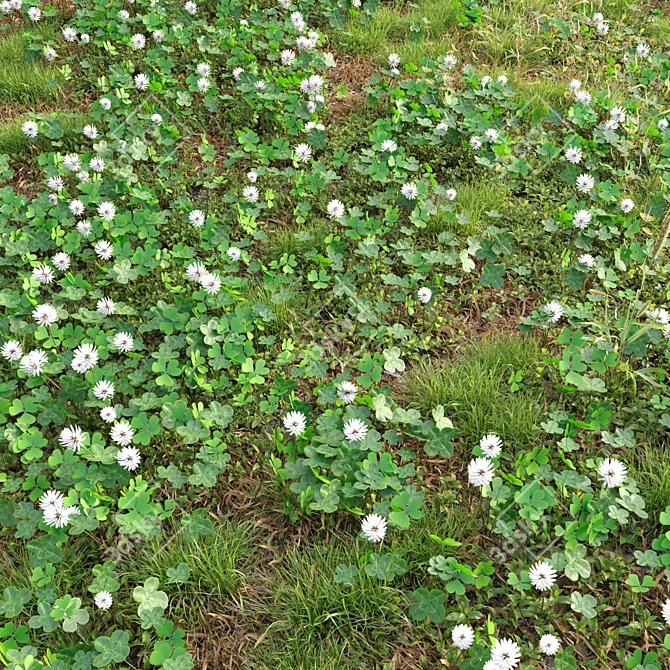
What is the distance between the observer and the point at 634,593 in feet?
7.68

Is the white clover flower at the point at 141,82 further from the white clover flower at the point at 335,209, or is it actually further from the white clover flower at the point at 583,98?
the white clover flower at the point at 583,98

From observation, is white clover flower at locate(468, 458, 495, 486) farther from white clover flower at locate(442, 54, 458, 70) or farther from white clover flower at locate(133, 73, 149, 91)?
white clover flower at locate(133, 73, 149, 91)

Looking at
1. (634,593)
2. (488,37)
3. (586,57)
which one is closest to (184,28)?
(488,37)

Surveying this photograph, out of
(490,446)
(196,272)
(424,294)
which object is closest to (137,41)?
(196,272)

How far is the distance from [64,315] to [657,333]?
9.49 feet

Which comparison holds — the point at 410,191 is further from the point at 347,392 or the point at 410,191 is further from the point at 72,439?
the point at 72,439

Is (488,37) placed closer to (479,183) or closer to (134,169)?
(479,183)

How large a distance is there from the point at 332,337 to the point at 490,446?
38.2 inches

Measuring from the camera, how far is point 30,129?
12.8 feet

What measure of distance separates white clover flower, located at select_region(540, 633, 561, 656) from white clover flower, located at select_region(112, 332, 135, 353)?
213 centimetres

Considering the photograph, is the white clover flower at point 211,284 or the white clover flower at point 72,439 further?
the white clover flower at point 211,284

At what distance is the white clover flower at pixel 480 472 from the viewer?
2.54 metres

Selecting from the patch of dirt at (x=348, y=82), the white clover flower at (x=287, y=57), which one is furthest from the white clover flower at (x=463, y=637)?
the white clover flower at (x=287, y=57)

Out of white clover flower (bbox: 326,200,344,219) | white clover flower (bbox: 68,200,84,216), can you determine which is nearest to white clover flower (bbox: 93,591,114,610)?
white clover flower (bbox: 68,200,84,216)
